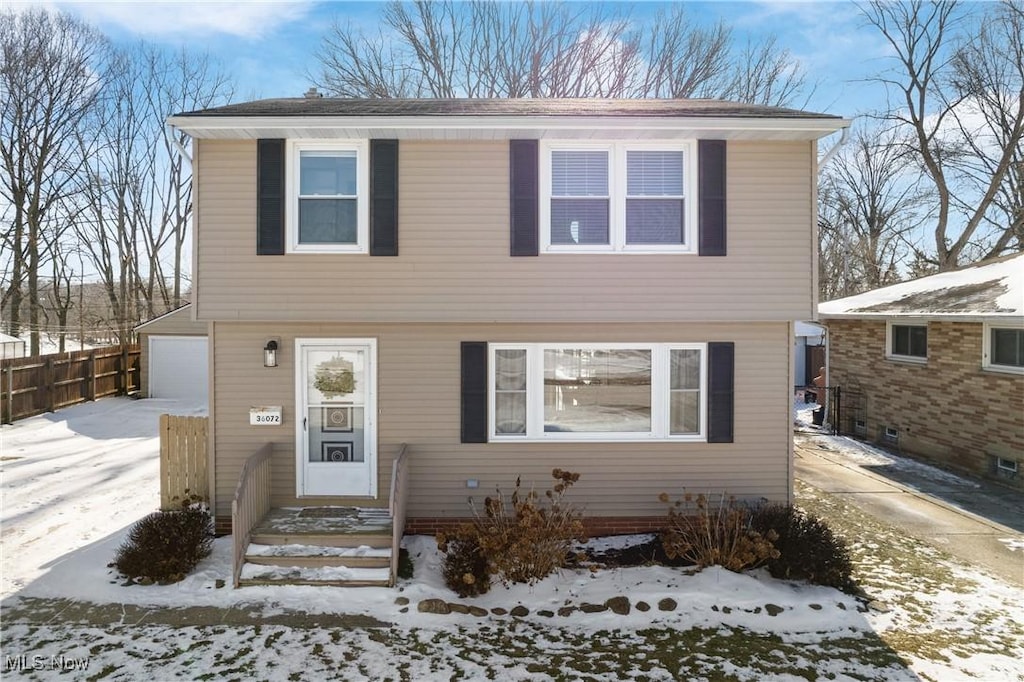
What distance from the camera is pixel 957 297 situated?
1127 centimetres

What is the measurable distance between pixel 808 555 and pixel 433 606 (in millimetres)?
3998

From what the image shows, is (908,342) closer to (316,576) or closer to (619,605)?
(619,605)

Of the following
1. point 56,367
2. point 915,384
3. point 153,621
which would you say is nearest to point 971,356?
point 915,384

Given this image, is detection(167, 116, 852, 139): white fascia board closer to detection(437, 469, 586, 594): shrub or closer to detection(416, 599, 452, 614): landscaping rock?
detection(437, 469, 586, 594): shrub

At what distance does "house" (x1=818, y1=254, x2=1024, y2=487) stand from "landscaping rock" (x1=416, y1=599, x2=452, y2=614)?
9.84 m

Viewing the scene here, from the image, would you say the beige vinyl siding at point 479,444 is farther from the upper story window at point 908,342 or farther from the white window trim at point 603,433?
the upper story window at point 908,342

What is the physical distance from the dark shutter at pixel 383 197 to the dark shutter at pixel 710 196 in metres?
3.72

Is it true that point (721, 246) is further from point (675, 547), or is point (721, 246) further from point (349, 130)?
point (349, 130)

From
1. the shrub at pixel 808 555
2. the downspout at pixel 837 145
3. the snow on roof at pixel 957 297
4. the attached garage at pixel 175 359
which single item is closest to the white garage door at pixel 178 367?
the attached garage at pixel 175 359

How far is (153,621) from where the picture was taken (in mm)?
5328

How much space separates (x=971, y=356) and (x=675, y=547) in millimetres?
8042

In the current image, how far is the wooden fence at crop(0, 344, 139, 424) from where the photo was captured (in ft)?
45.1

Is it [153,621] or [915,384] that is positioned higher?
[915,384]

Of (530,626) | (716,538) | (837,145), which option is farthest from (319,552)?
(837,145)
